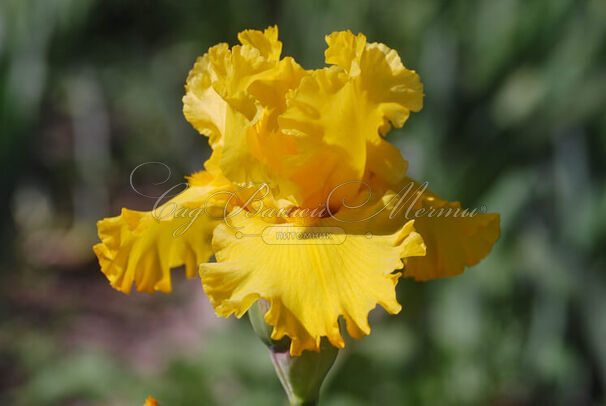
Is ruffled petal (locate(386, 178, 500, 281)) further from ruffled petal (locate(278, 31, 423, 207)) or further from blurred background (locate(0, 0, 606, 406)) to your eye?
blurred background (locate(0, 0, 606, 406))

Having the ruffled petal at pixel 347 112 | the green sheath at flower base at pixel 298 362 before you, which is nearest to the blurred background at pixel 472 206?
the green sheath at flower base at pixel 298 362

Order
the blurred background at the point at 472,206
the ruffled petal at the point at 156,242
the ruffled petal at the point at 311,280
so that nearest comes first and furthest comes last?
1. the ruffled petal at the point at 311,280
2. the ruffled petal at the point at 156,242
3. the blurred background at the point at 472,206

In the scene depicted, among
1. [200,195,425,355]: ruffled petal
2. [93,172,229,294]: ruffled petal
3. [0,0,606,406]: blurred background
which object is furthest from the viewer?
[0,0,606,406]: blurred background

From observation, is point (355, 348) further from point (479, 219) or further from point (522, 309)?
point (479, 219)

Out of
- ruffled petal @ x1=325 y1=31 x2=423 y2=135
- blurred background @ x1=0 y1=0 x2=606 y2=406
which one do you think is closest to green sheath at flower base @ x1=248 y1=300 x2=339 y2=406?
ruffled petal @ x1=325 y1=31 x2=423 y2=135

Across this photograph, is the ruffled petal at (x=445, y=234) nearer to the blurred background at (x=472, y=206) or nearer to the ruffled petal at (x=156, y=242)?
the ruffled petal at (x=156, y=242)

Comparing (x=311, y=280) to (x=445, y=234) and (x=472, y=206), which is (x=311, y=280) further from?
(x=472, y=206)

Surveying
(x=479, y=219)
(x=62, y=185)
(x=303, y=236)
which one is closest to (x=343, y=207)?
(x=303, y=236)
